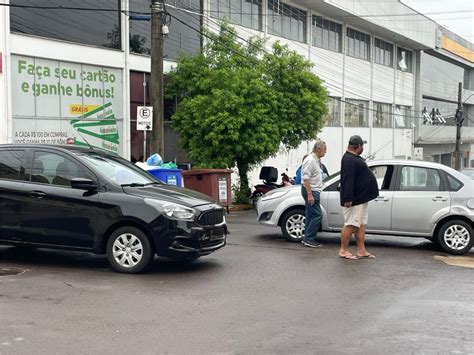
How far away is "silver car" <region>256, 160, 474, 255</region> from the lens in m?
10.1

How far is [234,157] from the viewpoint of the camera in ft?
60.9

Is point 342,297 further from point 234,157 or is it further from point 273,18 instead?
point 273,18

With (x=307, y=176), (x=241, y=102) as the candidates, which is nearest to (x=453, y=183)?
(x=307, y=176)

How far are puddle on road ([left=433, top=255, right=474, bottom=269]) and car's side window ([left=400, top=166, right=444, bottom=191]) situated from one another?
1.21 metres

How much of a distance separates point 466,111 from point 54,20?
5419 cm

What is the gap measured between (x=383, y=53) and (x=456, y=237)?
34381 millimetres

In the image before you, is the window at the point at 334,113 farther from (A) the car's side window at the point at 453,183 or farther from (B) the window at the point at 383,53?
(A) the car's side window at the point at 453,183

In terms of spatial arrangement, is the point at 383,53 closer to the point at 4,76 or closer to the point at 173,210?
the point at 4,76

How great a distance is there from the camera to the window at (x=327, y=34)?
32906 mm

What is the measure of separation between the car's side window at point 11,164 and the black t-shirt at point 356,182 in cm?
483

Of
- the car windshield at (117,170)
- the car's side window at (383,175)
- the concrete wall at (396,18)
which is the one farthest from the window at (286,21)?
the car windshield at (117,170)

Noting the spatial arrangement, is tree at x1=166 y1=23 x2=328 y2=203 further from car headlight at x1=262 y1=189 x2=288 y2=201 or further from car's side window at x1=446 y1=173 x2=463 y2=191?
car's side window at x1=446 y1=173 x2=463 y2=191

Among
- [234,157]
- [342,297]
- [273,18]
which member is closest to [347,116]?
[273,18]

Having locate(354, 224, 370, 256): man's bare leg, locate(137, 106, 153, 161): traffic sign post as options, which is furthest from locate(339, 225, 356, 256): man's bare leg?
locate(137, 106, 153, 161): traffic sign post
